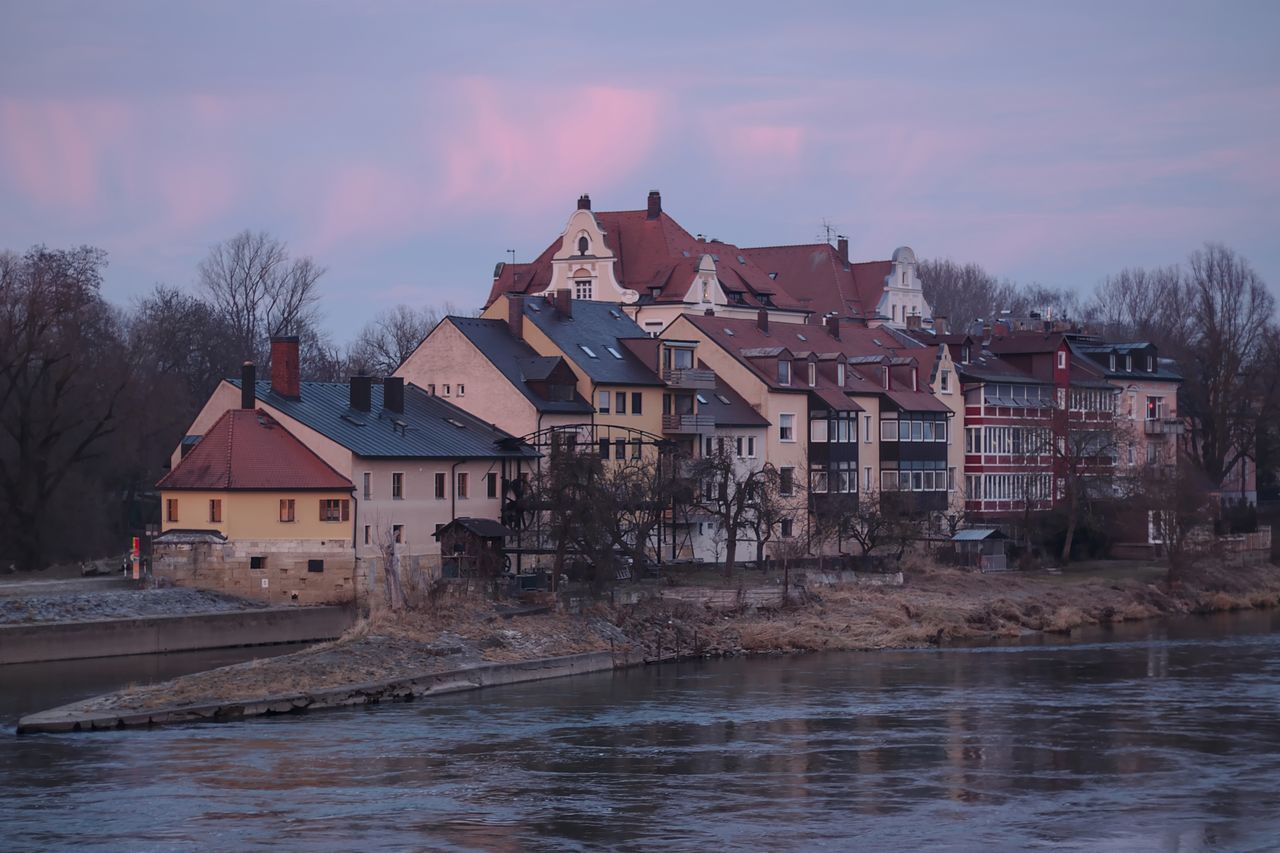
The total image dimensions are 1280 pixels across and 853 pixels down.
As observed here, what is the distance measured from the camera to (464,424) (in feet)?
209

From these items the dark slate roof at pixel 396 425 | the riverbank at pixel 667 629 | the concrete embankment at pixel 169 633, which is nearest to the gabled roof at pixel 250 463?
the dark slate roof at pixel 396 425

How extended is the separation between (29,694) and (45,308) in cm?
2716

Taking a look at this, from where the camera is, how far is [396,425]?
59938 millimetres

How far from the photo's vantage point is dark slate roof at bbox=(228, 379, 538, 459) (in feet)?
187

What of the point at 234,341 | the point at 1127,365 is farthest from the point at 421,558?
the point at 1127,365

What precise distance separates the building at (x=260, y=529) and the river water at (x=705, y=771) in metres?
11.8

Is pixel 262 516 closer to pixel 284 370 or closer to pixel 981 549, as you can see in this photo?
pixel 284 370

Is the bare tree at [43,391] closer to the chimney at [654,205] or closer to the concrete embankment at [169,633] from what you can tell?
the concrete embankment at [169,633]

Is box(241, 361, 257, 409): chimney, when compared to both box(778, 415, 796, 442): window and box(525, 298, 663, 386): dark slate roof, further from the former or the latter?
box(778, 415, 796, 442): window

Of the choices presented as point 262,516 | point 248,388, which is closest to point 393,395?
point 248,388

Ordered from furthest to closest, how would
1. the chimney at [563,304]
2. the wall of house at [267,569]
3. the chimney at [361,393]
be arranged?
the chimney at [563,304] → the chimney at [361,393] → the wall of house at [267,569]

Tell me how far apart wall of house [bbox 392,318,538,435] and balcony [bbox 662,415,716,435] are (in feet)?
21.1

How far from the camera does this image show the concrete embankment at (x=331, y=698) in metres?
36.9

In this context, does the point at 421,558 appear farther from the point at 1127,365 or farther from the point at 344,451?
the point at 1127,365
